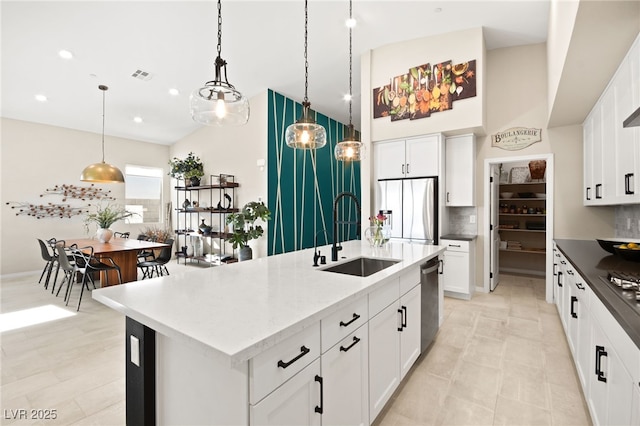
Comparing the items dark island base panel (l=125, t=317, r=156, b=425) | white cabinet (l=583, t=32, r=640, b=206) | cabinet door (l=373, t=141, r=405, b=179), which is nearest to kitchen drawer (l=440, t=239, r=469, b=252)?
cabinet door (l=373, t=141, r=405, b=179)

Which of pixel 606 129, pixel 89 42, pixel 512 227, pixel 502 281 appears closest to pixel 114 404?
pixel 89 42

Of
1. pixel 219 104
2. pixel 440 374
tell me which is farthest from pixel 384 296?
pixel 219 104

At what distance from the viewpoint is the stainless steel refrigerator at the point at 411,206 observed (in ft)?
14.1

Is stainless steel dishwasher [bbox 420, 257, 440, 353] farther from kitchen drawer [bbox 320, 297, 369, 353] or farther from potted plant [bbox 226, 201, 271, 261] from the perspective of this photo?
potted plant [bbox 226, 201, 271, 261]

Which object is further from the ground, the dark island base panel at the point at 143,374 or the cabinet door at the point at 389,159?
the cabinet door at the point at 389,159

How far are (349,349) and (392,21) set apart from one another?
412 cm

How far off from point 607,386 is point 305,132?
2.34m

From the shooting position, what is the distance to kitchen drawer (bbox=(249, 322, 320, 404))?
0.94m

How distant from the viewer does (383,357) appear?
5.74ft

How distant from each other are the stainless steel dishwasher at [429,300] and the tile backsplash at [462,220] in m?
2.30

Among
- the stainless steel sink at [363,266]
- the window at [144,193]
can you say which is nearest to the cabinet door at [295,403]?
Answer: the stainless steel sink at [363,266]

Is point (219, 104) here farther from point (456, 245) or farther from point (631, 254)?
point (456, 245)

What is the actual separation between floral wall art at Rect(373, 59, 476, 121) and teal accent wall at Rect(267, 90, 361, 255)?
2016 millimetres

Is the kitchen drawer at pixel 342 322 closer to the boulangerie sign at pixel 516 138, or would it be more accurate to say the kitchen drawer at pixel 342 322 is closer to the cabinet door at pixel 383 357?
the cabinet door at pixel 383 357
